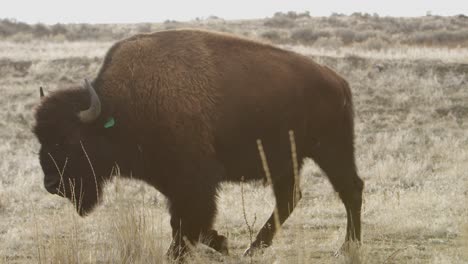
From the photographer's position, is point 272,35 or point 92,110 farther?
point 272,35

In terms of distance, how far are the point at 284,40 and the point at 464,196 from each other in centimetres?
2823

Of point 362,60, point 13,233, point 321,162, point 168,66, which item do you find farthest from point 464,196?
point 362,60

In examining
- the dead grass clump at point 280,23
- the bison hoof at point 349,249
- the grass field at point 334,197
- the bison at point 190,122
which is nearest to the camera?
the grass field at point 334,197

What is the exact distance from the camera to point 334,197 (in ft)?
29.6

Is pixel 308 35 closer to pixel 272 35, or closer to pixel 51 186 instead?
pixel 272 35

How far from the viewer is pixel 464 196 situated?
7938 millimetres

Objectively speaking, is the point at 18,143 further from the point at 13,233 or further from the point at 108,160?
the point at 108,160

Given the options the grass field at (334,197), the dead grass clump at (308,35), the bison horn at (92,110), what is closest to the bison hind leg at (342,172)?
the grass field at (334,197)

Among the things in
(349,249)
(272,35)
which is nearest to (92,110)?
(349,249)

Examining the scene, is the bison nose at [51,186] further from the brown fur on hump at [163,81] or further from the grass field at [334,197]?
the brown fur on hump at [163,81]

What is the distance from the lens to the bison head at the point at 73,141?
5531 mm

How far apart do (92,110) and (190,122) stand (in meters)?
0.82

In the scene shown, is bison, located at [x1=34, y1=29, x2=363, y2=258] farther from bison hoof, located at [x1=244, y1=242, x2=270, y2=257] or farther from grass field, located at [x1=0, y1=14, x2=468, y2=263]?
grass field, located at [x1=0, y1=14, x2=468, y2=263]

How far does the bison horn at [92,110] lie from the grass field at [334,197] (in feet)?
2.77
